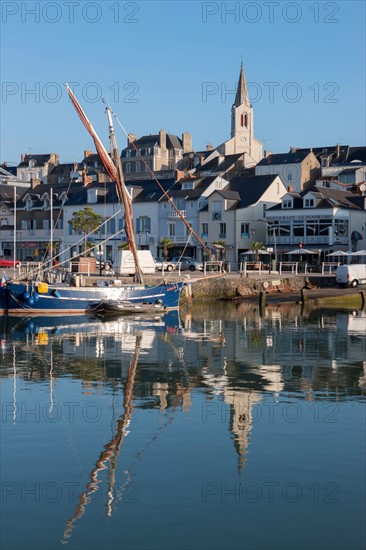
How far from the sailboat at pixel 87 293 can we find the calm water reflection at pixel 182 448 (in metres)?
15.8

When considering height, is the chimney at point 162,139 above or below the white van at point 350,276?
above

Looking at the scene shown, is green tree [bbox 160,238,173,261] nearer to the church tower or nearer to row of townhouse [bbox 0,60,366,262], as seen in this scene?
row of townhouse [bbox 0,60,366,262]

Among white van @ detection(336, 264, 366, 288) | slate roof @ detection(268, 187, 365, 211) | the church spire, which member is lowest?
white van @ detection(336, 264, 366, 288)

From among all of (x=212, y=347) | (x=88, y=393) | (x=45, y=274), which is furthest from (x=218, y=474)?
(x=45, y=274)

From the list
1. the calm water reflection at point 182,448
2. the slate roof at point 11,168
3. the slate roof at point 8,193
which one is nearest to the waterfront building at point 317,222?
the slate roof at point 8,193

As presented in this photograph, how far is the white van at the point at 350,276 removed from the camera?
232 ft

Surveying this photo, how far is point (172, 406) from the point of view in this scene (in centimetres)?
2195

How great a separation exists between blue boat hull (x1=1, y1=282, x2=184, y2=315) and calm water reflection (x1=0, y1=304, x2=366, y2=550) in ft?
51.8

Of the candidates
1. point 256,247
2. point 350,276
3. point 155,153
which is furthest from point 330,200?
point 155,153

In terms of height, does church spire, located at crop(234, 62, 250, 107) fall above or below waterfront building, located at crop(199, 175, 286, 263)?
above

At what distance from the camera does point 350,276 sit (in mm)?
70750

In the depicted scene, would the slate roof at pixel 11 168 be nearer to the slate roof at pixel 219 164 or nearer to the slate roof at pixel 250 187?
the slate roof at pixel 219 164

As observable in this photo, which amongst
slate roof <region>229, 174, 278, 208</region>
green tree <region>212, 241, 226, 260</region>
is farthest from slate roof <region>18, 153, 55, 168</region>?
green tree <region>212, 241, 226, 260</region>

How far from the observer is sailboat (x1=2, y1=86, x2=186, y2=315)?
4959 centimetres
